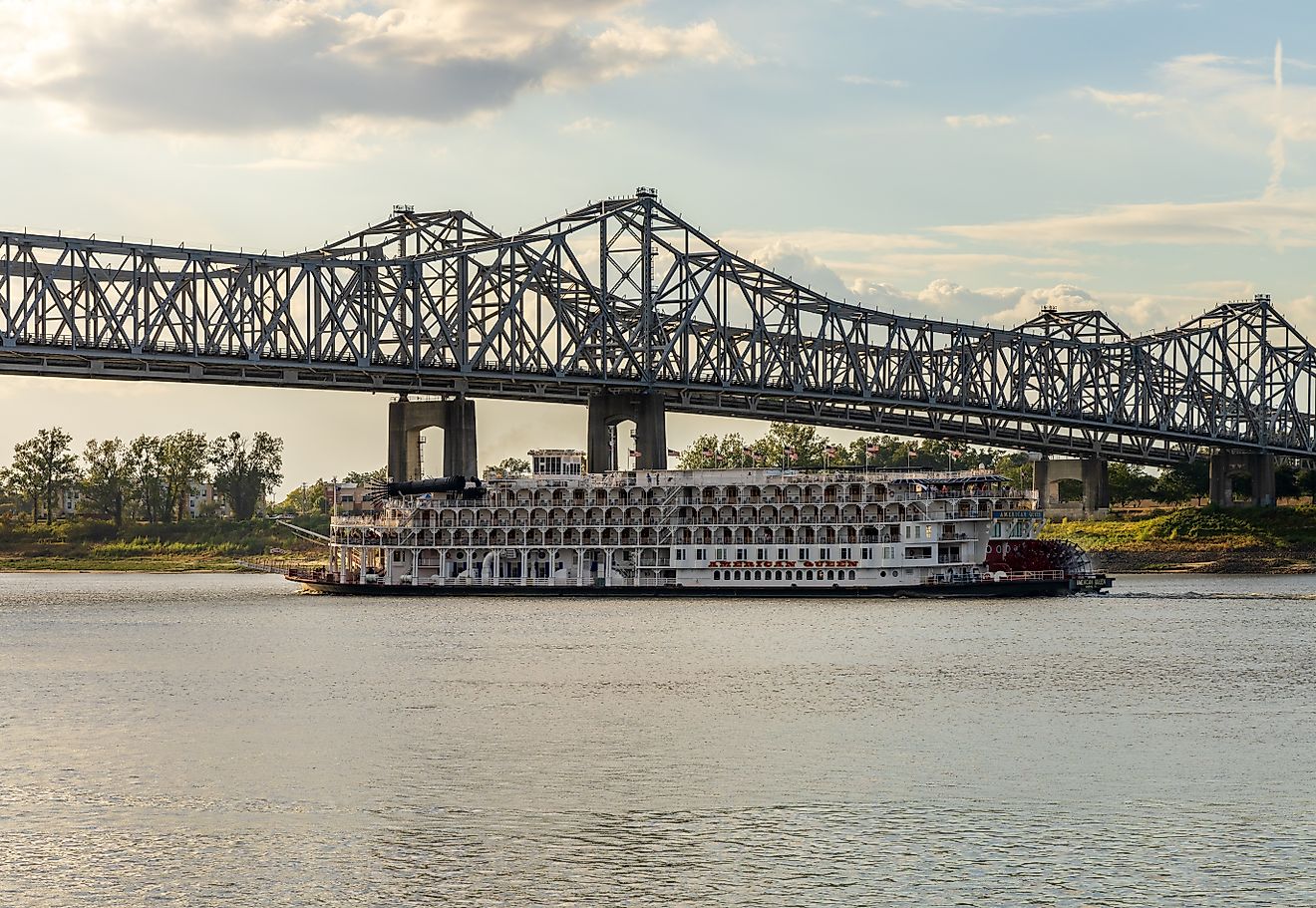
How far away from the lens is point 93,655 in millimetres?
75625

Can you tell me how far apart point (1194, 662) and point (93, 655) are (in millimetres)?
43289

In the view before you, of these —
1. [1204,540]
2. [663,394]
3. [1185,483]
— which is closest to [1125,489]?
[1185,483]

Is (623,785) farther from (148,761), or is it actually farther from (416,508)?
(416,508)

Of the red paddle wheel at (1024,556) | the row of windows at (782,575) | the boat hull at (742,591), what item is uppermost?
the red paddle wheel at (1024,556)

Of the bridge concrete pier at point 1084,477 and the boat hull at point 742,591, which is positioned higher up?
the bridge concrete pier at point 1084,477

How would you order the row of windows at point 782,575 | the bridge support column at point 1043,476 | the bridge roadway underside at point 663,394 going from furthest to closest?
the bridge support column at point 1043,476, the bridge roadway underside at point 663,394, the row of windows at point 782,575

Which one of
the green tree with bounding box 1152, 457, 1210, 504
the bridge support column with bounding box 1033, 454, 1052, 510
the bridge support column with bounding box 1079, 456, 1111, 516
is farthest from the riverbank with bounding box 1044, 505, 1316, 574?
the green tree with bounding box 1152, 457, 1210, 504

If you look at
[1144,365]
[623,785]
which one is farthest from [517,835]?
[1144,365]

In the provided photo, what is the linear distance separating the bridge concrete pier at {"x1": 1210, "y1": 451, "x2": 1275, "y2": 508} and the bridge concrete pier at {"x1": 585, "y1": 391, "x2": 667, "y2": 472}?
6067 cm

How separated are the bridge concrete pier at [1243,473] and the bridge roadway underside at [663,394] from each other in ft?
8.23

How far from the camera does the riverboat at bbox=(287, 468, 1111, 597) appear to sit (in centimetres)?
10250

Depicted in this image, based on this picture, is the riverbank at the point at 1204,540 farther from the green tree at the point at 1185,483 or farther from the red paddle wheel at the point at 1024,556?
the red paddle wheel at the point at 1024,556

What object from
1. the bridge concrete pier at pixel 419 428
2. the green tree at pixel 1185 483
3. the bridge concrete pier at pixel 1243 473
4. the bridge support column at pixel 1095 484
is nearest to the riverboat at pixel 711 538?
the bridge concrete pier at pixel 419 428

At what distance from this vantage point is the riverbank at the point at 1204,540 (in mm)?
156000
